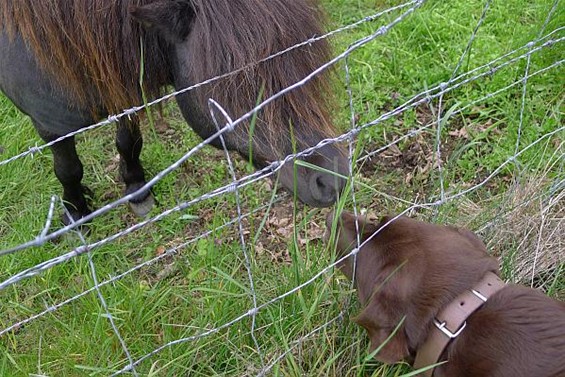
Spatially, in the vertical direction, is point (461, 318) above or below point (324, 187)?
below

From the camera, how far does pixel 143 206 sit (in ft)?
10.5

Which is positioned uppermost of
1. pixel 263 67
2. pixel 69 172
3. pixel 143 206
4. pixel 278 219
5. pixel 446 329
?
pixel 263 67

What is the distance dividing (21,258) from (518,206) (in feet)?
6.73

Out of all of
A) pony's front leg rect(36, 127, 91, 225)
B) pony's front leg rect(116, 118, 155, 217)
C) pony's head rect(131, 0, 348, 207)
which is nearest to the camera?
pony's head rect(131, 0, 348, 207)

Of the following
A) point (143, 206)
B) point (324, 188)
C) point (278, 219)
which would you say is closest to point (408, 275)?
point (324, 188)

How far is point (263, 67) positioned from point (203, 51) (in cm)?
19

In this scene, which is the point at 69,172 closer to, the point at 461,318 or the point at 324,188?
the point at 324,188

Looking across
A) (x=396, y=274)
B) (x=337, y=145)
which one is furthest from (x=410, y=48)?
(x=396, y=274)

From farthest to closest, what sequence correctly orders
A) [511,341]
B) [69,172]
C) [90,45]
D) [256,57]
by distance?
[69,172] < [90,45] < [256,57] < [511,341]

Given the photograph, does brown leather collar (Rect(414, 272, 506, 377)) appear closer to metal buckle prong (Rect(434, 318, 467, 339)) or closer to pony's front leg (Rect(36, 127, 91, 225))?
metal buckle prong (Rect(434, 318, 467, 339))

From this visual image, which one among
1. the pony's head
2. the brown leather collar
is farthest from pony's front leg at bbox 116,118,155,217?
the brown leather collar

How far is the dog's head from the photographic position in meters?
1.67

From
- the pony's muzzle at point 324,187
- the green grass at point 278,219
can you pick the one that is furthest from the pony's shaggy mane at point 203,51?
the green grass at point 278,219

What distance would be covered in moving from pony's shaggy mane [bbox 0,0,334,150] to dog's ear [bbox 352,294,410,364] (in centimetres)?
64
